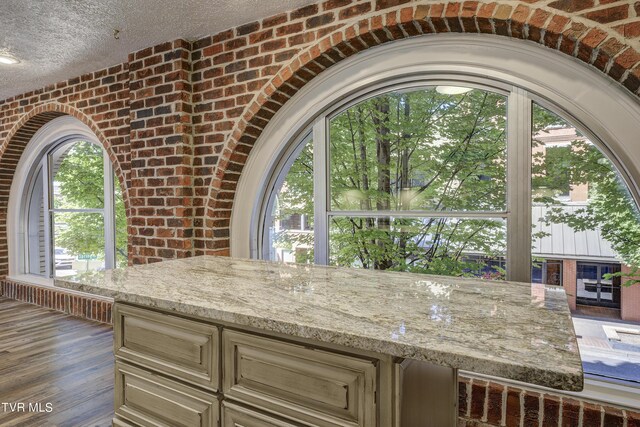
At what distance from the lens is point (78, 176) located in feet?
16.1

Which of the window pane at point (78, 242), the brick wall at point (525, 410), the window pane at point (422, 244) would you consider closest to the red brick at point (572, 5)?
the window pane at point (422, 244)

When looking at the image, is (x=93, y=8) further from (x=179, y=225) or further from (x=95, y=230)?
(x=95, y=230)

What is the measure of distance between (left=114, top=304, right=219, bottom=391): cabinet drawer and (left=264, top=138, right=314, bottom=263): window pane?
1.70 metres

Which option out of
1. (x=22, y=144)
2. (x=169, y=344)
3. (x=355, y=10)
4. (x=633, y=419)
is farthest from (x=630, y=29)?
(x=22, y=144)

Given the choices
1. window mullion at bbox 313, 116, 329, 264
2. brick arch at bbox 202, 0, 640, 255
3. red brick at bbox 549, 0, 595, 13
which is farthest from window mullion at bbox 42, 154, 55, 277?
red brick at bbox 549, 0, 595, 13

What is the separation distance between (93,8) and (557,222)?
3.12 metres

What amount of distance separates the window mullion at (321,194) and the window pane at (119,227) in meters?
2.62

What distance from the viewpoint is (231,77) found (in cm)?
304

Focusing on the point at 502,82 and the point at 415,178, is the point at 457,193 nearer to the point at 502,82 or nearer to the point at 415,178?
the point at 415,178

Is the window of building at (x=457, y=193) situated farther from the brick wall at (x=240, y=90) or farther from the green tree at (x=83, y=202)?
the green tree at (x=83, y=202)

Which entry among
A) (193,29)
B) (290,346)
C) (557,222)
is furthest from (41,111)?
(557,222)

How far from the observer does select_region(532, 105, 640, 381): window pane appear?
2102 mm

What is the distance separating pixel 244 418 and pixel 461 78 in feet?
6.99

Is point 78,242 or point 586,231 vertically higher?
point 586,231
